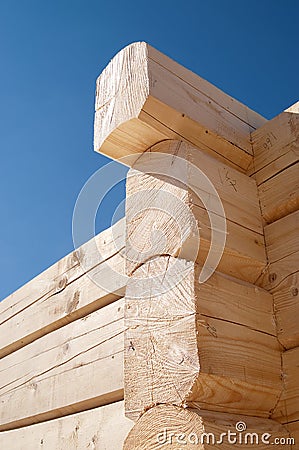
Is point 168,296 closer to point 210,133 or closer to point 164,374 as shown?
point 164,374

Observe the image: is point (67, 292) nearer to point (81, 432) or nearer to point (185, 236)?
point (81, 432)

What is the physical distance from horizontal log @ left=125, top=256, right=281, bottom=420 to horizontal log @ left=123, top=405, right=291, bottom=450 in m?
0.02

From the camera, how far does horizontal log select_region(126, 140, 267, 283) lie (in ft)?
3.53

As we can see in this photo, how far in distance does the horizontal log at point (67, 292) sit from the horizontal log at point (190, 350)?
67 cm

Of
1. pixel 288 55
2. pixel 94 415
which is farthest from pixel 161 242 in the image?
pixel 288 55

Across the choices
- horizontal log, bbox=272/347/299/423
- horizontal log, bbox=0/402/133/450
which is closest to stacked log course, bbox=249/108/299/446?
horizontal log, bbox=272/347/299/423

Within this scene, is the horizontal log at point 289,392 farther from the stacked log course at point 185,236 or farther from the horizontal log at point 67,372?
the horizontal log at point 67,372

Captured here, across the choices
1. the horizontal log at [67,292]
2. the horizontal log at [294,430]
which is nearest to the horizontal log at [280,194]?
the horizontal log at [294,430]

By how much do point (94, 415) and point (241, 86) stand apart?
2.07 m

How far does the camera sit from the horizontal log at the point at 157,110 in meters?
1.17

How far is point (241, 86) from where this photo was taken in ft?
9.62

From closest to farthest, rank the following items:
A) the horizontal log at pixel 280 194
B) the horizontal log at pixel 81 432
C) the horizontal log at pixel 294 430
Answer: the horizontal log at pixel 294 430 < the horizontal log at pixel 280 194 < the horizontal log at pixel 81 432

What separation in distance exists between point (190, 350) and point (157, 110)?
1.83 ft

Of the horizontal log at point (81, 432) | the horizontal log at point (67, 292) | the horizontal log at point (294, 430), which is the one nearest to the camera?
the horizontal log at point (294, 430)
